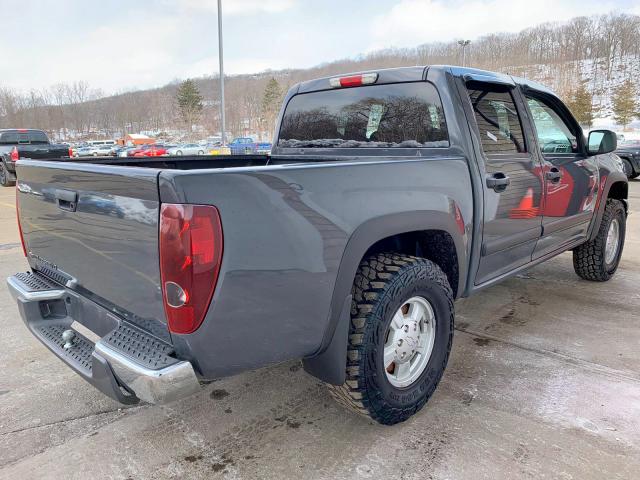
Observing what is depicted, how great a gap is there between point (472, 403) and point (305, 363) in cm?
108

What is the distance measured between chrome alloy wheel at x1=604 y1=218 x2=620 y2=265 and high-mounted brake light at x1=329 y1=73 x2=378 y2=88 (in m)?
3.14

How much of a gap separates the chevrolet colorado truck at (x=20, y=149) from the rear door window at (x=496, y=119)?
13.5 m

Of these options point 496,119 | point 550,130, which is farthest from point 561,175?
point 496,119

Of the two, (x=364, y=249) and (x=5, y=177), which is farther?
(x=5, y=177)

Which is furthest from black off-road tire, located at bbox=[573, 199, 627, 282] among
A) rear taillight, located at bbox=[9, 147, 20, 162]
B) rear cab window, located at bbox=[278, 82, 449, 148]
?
rear taillight, located at bbox=[9, 147, 20, 162]

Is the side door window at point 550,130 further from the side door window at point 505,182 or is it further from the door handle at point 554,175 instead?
the side door window at point 505,182

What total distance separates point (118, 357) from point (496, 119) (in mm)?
2654

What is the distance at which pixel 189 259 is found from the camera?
164 cm

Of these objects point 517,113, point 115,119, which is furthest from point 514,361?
point 115,119

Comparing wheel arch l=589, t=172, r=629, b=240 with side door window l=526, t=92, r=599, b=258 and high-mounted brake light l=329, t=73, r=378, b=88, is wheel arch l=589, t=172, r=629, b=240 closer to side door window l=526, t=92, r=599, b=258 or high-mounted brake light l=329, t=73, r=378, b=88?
side door window l=526, t=92, r=599, b=258

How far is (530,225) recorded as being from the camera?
3.37 meters

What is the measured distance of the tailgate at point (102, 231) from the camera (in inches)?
69.6

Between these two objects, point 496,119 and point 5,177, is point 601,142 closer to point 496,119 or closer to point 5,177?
point 496,119

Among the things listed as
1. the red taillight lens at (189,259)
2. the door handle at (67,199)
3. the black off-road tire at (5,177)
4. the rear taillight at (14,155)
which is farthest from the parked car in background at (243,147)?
the red taillight lens at (189,259)
